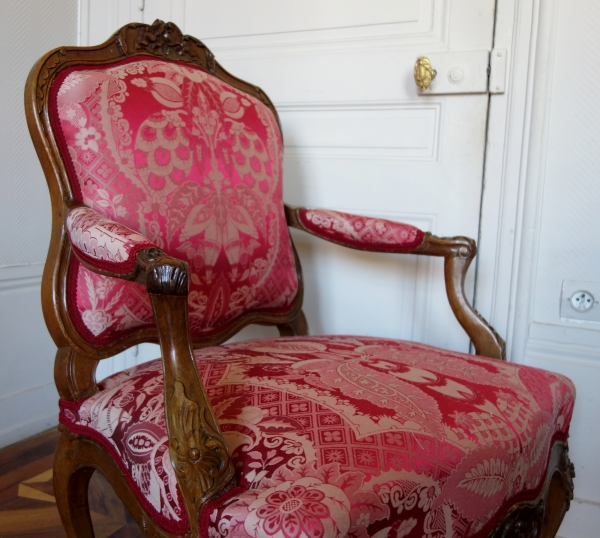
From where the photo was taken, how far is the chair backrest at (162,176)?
2.78 feet

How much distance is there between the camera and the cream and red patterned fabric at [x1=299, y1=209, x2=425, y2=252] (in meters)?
1.10

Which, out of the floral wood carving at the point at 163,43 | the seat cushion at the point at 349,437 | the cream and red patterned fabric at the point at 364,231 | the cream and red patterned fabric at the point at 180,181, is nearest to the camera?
the seat cushion at the point at 349,437

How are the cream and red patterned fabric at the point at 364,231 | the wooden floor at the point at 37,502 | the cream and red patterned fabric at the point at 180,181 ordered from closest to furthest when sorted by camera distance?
the cream and red patterned fabric at the point at 180,181
the cream and red patterned fabric at the point at 364,231
the wooden floor at the point at 37,502

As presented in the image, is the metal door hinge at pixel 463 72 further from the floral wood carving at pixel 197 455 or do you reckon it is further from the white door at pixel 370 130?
the floral wood carving at pixel 197 455

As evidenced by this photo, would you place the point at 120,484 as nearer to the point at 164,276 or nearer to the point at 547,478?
the point at 164,276

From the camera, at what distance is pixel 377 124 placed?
1.37 m

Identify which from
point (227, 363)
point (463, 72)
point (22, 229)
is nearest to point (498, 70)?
point (463, 72)

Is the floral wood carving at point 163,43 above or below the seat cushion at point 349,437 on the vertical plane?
above

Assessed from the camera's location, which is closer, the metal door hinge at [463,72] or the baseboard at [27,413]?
the metal door hinge at [463,72]

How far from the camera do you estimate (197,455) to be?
58 cm

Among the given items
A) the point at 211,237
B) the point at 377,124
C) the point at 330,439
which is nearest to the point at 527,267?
the point at 377,124

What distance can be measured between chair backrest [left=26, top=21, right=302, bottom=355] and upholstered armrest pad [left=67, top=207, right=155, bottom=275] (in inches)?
3.0

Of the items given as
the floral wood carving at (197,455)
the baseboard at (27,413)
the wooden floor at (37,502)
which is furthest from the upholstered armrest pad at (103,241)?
the baseboard at (27,413)

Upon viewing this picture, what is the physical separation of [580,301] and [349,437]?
2.74ft
